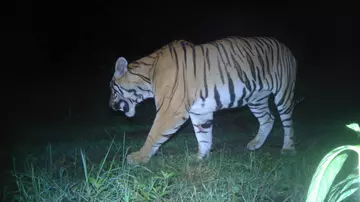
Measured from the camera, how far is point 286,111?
5.02m

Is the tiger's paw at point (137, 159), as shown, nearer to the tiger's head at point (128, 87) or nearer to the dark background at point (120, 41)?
the tiger's head at point (128, 87)

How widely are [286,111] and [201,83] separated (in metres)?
1.21

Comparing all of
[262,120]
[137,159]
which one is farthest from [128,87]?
[262,120]

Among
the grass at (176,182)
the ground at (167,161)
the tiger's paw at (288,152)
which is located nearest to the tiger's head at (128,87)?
the ground at (167,161)

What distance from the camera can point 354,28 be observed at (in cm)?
1014

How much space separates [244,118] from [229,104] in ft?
7.98

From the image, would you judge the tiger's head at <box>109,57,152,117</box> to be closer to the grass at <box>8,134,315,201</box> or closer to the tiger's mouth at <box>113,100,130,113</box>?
the tiger's mouth at <box>113,100,130,113</box>

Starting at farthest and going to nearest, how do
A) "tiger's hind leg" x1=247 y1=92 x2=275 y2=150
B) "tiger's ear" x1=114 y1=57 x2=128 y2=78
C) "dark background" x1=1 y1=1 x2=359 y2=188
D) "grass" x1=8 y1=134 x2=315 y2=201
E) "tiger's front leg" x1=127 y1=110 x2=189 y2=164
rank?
"dark background" x1=1 y1=1 x2=359 y2=188
"tiger's hind leg" x1=247 y1=92 x2=275 y2=150
"tiger's ear" x1=114 y1=57 x2=128 y2=78
"tiger's front leg" x1=127 y1=110 x2=189 y2=164
"grass" x1=8 y1=134 x2=315 y2=201

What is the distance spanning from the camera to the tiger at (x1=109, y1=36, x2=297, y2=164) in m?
4.47

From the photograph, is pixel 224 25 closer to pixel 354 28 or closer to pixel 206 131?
pixel 354 28

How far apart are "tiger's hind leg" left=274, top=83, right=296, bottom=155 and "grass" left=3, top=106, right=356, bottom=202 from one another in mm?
123

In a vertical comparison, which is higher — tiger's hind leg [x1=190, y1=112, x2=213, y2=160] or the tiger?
the tiger

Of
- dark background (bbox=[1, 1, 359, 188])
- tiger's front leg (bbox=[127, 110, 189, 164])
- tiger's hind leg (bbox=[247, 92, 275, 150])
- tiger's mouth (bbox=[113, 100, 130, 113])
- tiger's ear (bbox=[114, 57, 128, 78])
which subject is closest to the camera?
tiger's front leg (bbox=[127, 110, 189, 164])

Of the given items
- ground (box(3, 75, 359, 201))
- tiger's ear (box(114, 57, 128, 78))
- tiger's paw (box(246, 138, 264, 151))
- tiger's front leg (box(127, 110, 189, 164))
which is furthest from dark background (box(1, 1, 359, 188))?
tiger's front leg (box(127, 110, 189, 164))
